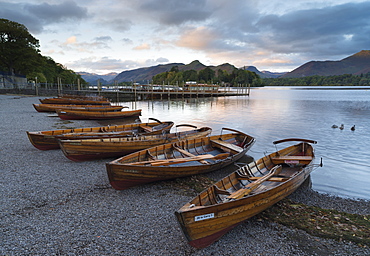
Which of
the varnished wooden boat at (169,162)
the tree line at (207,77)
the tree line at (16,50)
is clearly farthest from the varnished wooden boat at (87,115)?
the tree line at (207,77)

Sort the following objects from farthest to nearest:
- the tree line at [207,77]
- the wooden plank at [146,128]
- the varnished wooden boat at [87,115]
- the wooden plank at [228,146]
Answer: the tree line at [207,77]
the varnished wooden boat at [87,115]
the wooden plank at [146,128]
the wooden plank at [228,146]

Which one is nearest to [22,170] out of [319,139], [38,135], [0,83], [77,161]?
[77,161]

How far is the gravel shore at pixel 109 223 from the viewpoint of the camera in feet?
15.5

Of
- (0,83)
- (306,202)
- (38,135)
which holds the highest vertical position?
(0,83)

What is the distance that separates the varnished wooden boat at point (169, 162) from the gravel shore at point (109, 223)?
0.47 meters

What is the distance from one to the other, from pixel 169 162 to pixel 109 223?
2.96 metres

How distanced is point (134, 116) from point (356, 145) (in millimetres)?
20246

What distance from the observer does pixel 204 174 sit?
369 inches

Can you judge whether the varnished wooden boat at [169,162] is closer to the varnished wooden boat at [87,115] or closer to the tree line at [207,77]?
the varnished wooden boat at [87,115]


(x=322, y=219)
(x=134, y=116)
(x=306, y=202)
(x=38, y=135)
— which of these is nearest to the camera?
(x=322, y=219)

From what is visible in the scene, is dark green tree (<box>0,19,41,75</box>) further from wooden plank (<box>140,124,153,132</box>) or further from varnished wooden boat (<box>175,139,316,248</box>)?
varnished wooden boat (<box>175,139,316,248</box>)

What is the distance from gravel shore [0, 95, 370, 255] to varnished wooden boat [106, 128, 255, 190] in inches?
18.3

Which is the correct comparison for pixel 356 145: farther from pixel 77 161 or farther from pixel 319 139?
pixel 77 161

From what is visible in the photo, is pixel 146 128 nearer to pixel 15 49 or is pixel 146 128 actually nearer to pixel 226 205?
pixel 226 205
